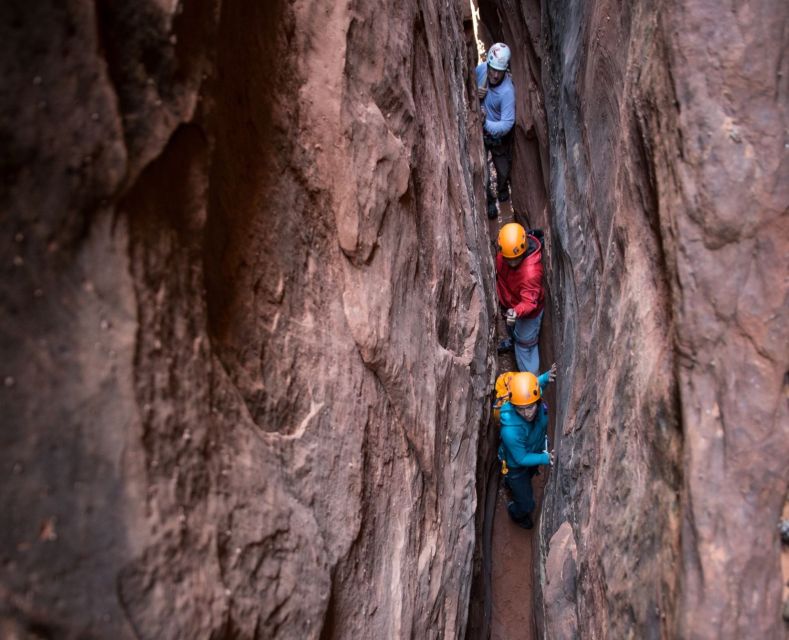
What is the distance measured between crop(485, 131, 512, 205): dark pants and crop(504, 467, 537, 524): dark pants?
430 centimetres

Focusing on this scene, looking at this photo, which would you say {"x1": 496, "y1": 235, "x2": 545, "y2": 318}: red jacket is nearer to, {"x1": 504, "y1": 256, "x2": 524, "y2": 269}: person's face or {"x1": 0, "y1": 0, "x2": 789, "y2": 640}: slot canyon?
{"x1": 504, "y1": 256, "x2": 524, "y2": 269}: person's face

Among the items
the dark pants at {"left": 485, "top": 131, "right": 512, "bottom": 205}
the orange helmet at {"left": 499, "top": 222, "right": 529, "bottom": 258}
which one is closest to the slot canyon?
the orange helmet at {"left": 499, "top": 222, "right": 529, "bottom": 258}

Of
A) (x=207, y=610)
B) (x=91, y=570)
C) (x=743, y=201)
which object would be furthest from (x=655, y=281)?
(x=91, y=570)

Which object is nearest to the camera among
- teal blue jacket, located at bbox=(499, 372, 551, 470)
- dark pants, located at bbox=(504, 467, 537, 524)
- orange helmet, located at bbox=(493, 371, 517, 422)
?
teal blue jacket, located at bbox=(499, 372, 551, 470)

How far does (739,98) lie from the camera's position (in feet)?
7.97

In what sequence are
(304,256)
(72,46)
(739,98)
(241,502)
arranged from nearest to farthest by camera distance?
(72,46) < (241,502) < (739,98) < (304,256)

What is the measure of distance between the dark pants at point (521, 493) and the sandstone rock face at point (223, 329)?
1971 mm

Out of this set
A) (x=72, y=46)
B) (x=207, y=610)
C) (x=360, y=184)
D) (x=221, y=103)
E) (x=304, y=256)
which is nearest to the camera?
(x=72, y=46)

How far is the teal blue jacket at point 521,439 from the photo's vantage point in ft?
18.0

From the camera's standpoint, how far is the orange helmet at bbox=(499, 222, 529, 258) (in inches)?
257

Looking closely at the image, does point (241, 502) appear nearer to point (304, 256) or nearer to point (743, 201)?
point (304, 256)

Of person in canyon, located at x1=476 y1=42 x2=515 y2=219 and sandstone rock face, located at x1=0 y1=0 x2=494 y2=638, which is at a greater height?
person in canyon, located at x1=476 y1=42 x2=515 y2=219

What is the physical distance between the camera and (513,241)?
6.52 meters

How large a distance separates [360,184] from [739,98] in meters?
1.78
